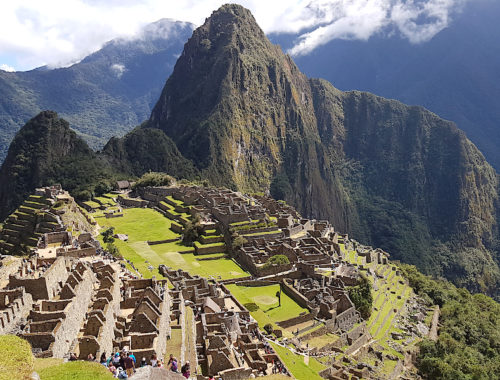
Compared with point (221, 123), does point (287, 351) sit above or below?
below

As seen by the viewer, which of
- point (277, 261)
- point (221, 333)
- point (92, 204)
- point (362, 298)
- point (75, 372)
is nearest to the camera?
point (75, 372)

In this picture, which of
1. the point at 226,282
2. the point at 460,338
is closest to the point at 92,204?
the point at 226,282

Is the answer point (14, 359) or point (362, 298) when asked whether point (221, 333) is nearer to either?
point (14, 359)

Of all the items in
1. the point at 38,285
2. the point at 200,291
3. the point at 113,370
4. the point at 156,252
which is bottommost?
the point at 156,252

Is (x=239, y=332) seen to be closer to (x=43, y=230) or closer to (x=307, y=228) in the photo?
(x=43, y=230)

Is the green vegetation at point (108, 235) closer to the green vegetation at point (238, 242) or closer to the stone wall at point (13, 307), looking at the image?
the green vegetation at point (238, 242)

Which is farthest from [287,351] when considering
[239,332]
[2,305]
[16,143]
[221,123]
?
[221,123]

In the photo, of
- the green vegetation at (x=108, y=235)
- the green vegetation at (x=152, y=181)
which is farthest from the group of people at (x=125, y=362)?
the green vegetation at (x=152, y=181)
